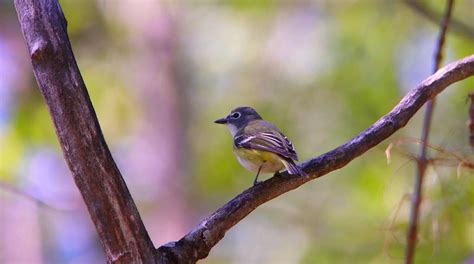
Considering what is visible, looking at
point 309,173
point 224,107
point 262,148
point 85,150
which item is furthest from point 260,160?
point 224,107

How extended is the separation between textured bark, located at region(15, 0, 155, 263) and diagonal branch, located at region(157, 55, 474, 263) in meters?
0.21

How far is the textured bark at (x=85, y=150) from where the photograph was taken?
2.77 meters

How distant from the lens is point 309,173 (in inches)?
129

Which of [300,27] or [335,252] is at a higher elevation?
[300,27]

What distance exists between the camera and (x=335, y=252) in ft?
25.4

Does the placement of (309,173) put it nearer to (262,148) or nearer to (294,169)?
(294,169)

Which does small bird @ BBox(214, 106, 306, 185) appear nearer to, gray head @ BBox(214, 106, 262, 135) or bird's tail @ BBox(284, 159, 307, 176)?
bird's tail @ BBox(284, 159, 307, 176)

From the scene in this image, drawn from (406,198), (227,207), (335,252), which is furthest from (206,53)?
(227,207)

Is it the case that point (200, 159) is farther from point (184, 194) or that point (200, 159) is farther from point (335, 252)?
point (335, 252)

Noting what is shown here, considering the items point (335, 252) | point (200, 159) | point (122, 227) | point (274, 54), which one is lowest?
point (122, 227)

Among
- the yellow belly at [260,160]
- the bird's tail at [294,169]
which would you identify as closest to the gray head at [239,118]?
the yellow belly at [260,160]

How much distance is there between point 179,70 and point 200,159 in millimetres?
1064

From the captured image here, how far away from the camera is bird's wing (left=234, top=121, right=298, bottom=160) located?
4.14 meters

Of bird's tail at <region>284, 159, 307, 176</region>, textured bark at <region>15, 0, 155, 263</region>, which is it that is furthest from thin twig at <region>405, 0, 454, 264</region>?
textured bark at <region>15, 0, 155, 263</region>
